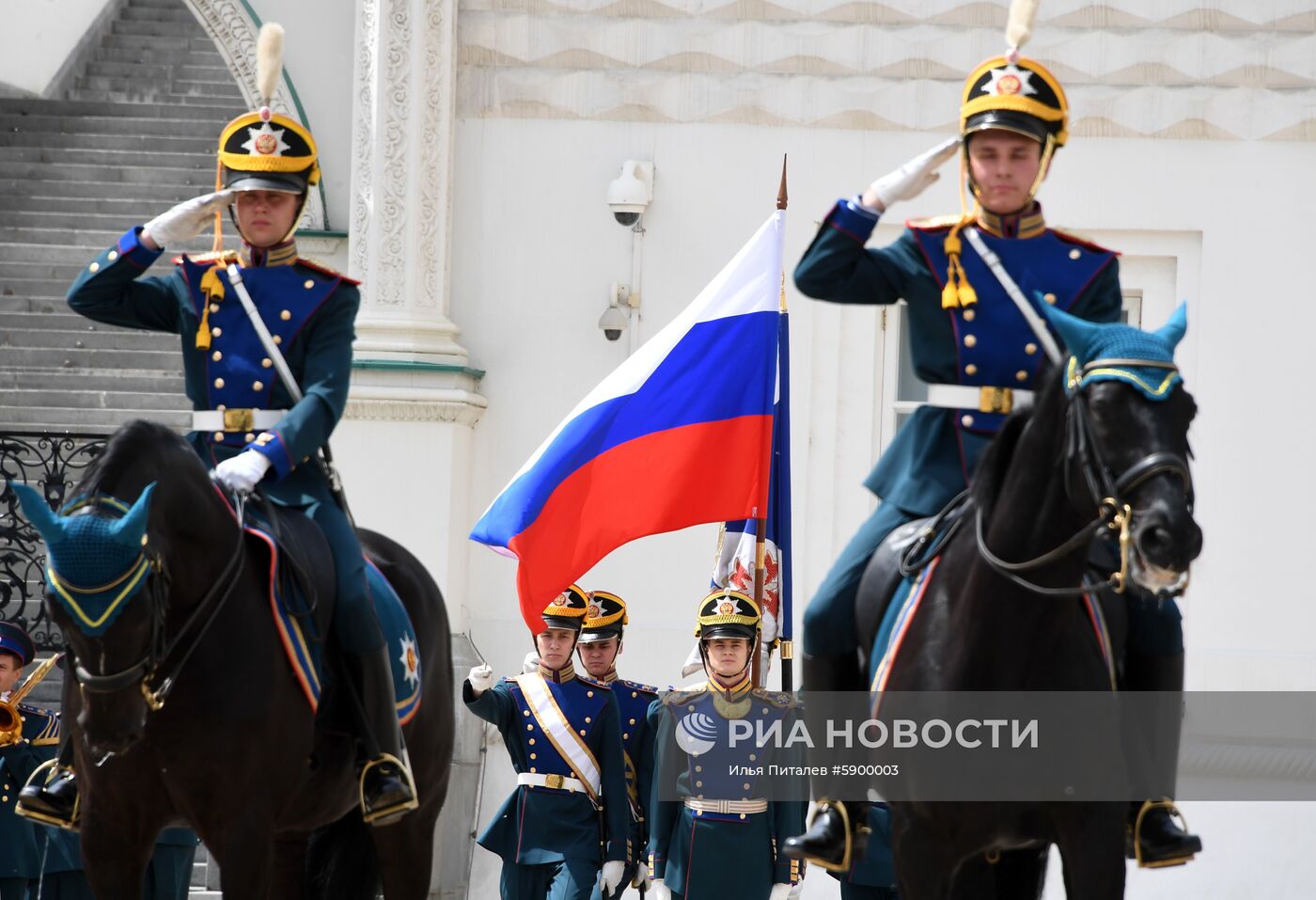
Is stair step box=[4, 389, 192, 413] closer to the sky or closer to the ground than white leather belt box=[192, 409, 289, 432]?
closer to the sky

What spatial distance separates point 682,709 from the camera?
861 centimetres

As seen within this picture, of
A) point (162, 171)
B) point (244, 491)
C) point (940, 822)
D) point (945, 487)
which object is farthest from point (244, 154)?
point (162, 171)

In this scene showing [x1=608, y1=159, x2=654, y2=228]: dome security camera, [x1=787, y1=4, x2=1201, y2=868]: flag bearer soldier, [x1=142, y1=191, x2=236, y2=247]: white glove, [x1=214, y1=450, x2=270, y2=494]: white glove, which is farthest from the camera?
[x1=608, y1=159, x2=654, y2=228]: dome security camera

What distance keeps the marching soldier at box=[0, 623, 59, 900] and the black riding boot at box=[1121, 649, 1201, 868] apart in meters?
5.45

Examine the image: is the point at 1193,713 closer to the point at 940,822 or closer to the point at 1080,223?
the point at 1080,223

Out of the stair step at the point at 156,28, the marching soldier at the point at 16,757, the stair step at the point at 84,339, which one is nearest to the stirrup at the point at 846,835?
the marching soldier at the point at 16,757

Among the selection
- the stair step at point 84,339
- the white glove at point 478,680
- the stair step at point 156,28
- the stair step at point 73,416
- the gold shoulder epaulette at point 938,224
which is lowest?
the white glove at point 478,680

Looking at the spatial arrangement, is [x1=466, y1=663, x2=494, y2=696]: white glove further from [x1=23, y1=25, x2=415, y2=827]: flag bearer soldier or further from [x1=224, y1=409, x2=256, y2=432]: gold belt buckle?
[x1=224, y1=409, x2=256, y2=432]: gold belt buckle

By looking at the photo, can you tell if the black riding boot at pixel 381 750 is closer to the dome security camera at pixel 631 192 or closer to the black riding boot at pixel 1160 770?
the black riding boot at pixel 1160 770

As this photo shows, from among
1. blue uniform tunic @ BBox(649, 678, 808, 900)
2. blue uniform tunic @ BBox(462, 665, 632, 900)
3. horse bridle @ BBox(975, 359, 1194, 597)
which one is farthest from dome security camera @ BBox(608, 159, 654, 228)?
horse bridle @ BBox(975, 359, 1194, 597)

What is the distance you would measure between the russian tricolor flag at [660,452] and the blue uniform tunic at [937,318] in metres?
2.72

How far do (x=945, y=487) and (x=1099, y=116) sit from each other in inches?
261

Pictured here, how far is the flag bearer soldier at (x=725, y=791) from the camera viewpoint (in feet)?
27.5

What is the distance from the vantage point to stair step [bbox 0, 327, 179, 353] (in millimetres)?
13094
